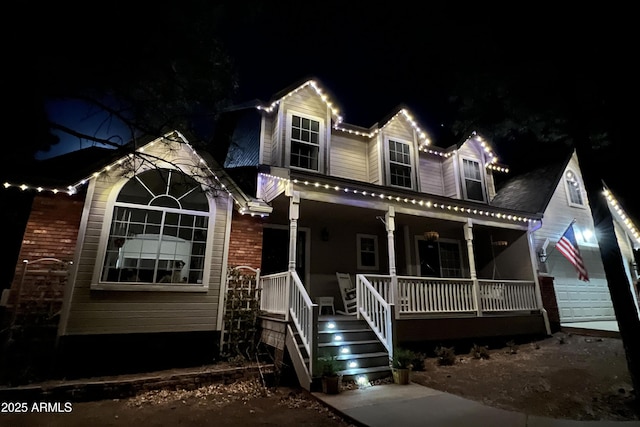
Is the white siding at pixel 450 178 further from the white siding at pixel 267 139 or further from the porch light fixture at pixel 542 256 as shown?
the white siding at pixel 267 139

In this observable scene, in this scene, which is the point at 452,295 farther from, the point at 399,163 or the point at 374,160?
the point at 374,160

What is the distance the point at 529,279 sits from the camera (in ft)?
32.9

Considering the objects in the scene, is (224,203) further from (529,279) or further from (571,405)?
(529,279)

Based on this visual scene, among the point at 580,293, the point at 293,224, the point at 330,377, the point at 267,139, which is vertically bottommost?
the point at 330,377

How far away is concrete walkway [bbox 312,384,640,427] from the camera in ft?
12.8

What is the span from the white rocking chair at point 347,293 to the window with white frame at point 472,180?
5425 millimetres

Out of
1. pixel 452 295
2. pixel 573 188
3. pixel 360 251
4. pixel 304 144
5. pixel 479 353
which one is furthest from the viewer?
pixel 573 188

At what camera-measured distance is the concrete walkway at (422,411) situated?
3.90 metres

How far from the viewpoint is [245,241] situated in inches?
301

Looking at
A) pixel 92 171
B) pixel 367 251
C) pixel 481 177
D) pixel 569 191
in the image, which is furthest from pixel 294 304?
pixel 569 191

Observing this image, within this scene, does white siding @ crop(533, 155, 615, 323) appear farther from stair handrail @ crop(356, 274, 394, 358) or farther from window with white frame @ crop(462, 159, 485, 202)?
stair handrail @ crop(356, 274, 394, 358)

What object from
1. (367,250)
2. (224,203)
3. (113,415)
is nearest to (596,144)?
(367,250)

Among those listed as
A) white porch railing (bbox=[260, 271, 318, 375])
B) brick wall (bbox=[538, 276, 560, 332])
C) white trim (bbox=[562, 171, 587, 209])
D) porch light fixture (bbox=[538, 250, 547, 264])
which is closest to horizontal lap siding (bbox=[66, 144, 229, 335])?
white porch railing (bbox=[260, 271, 318, 375])

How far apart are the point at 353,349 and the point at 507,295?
5.52 metres
